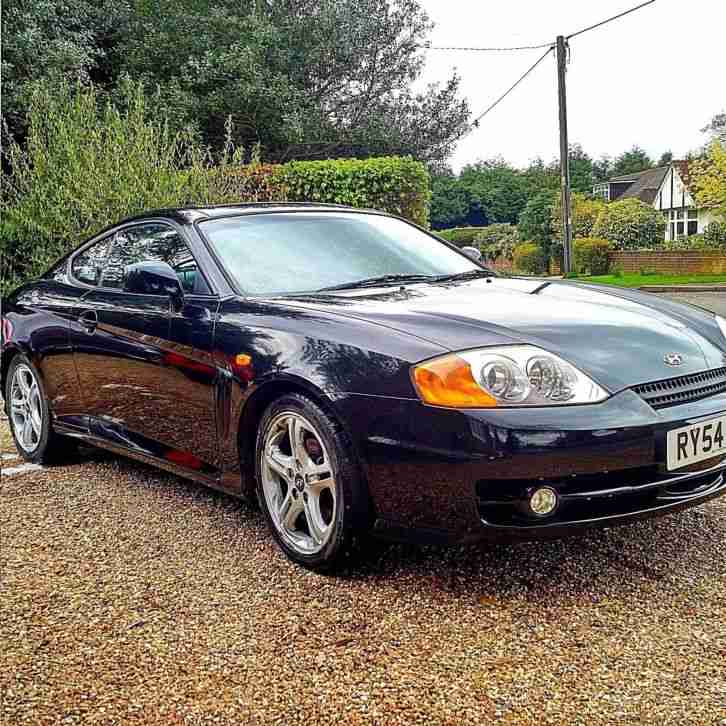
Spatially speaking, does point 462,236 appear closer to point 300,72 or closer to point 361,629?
point 300,72

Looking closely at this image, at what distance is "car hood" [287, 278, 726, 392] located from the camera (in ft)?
9.46

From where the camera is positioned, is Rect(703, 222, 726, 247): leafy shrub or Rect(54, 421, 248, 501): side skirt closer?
Rect(54, 421, 248, 501): side skirt

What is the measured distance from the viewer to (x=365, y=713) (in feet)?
7.34

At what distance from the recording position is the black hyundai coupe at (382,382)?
2723 mm

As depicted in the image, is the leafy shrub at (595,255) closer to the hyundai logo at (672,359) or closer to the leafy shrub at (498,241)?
the leafy shrub at (498,241)

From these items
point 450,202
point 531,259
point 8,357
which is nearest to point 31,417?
point 8,357

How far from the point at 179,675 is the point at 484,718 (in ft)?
2.78

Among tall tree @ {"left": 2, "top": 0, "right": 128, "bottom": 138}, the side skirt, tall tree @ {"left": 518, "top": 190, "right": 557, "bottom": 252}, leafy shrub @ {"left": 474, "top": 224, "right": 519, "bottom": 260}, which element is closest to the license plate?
the side skirt


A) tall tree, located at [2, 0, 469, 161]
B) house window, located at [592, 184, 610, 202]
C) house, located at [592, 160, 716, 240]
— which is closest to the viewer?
tall tree, located at [2, 0, 469, 161]

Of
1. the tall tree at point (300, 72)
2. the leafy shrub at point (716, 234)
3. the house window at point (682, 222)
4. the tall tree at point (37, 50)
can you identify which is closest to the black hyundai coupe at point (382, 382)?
the tall tree at point (37, 50)

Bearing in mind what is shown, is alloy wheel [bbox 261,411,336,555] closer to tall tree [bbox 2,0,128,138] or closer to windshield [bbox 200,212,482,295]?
windshield [bbox 200,212,482,295]

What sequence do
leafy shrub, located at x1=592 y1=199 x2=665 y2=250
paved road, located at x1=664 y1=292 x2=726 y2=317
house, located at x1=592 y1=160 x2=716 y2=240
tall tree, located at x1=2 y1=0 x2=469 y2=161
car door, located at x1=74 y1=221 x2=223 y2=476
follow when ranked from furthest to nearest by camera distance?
house, located at x1=592 y1=160 x2=716 y2=240 → leafy shrub, located at x1=592 y1=199 x2=665 y2=250 → tall tree, located at x1=2 y1=0 x2=469 y2=161 → paved road, located at x1=664 y1=292 x2=726 y2=317 → car door, located at x1=74 y1=221 x2=223 y2=476

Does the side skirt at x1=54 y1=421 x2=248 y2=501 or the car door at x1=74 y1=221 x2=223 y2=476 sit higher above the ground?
the car door at x1=74 y1=221 x2=223 y2=476

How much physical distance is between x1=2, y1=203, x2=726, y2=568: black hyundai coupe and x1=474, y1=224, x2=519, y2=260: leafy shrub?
36507mm
